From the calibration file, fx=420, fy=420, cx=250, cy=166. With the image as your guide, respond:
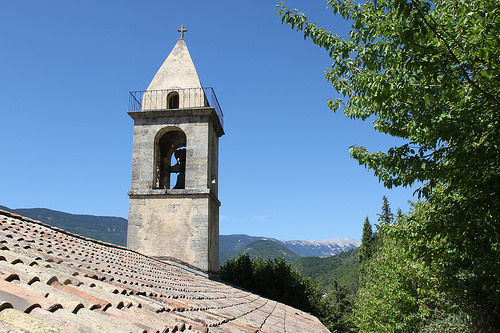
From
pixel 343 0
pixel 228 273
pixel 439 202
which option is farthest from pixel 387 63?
pixel 228 273

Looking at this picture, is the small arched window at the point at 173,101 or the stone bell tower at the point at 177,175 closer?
the stone bell tower at the point at 177,175

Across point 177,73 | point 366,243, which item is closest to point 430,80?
point 177,73

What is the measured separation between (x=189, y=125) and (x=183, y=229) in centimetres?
311

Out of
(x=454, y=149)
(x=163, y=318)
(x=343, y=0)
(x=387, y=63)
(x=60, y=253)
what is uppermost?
(x=343, y=0)

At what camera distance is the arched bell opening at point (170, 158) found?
1355 centimetres

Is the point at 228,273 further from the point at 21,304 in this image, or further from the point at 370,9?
the point at 21,304

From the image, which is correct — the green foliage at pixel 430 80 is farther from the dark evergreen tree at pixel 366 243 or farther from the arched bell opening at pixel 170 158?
the dark evergreen tree at pixel 366 243

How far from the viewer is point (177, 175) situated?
541 inches

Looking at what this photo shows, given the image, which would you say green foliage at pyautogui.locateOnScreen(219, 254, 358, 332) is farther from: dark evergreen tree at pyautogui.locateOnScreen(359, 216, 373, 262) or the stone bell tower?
dark evergreen tree at pyautogui.locateOnScreen(359, 216, 373, 262)

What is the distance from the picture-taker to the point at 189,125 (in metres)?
12.6

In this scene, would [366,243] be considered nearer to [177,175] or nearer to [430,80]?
[177,175]

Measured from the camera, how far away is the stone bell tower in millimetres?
11844

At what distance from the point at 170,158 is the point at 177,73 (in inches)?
113

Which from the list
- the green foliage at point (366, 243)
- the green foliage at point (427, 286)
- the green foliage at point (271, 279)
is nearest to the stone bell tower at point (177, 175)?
the green foliage at point (427, 286)
